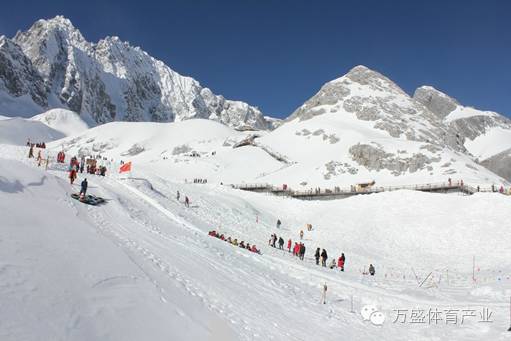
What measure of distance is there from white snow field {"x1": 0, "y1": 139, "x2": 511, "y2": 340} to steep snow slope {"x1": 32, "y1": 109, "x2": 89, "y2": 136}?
151563 mm

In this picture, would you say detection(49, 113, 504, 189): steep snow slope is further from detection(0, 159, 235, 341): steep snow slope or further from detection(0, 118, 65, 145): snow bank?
detection(0, 159, 235, 341): steep snow slope

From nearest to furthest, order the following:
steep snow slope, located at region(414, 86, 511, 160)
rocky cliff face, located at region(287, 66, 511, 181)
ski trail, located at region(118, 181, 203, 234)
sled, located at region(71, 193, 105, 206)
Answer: sled, located at region(71, 193, 105, 206) → ski trail, located at region(118, 181, 203, 234) → rocky cliff face, located at region(287, 66, 511, 181) → steep snow slope, located at region(414, 86, 511, 160)

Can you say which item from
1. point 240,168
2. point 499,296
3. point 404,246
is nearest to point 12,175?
point 499,296

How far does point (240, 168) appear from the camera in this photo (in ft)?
278

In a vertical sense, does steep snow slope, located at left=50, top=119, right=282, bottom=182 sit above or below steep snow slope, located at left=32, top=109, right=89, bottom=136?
below

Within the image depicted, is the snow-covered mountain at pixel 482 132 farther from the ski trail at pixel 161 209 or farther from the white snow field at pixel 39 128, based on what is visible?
the ski trail at pixel 161 209

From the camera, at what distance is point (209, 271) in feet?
57.8

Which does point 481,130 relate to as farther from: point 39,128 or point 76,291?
point 76,291

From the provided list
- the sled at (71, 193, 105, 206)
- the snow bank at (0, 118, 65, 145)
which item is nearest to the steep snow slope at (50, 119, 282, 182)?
the snow bank at (0, 118, 65, 145)

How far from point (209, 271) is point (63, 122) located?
189 m

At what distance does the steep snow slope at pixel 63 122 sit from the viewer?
180 meters

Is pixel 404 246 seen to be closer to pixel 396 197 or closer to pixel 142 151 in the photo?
pixel 396 197

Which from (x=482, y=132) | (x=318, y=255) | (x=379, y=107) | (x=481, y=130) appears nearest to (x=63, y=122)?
(x=379, y=107)

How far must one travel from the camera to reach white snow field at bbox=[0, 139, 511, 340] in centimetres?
1010
